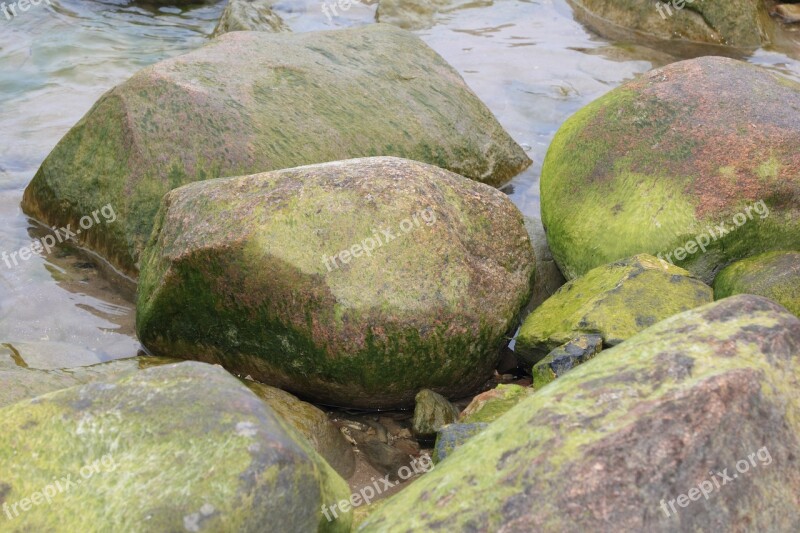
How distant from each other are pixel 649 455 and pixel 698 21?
803cm

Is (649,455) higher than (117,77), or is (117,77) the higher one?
(649,455)

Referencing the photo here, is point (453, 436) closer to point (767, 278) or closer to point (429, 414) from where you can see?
point (429, 414)

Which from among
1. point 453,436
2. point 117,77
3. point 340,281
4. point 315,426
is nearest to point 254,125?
point 340,281

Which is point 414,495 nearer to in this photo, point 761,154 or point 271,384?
point 271,384

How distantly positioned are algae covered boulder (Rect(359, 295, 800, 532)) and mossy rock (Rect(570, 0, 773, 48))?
746cm

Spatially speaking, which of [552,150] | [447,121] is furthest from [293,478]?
[447,121]

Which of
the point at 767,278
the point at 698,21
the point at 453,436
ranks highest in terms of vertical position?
the point at 767,278

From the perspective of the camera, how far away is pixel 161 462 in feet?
7.92

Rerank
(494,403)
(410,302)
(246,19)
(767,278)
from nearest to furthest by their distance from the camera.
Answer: (494,403) < (410,302) < (767,278) < (246,19)

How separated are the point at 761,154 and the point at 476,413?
200 cm

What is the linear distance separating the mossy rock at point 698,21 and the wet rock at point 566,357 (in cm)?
640

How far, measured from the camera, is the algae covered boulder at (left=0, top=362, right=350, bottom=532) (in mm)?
2322

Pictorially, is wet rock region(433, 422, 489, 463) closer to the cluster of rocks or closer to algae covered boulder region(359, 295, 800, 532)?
the cluster of rocks

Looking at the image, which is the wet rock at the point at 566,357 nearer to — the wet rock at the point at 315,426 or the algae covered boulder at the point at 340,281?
the algae covered boulder at the point at 340,281
